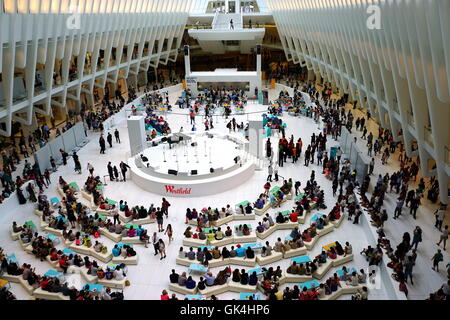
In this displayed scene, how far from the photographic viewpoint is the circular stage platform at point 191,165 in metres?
18.1

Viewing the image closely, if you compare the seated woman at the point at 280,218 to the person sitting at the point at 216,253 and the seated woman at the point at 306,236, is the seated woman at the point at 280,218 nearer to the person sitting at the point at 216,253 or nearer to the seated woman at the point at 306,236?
the seated woman at the point at 306,236

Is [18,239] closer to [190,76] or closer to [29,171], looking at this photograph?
[29,171]

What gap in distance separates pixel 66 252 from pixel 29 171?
6.98 metres

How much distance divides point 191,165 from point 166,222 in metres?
4.37

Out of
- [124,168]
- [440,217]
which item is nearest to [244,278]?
[440,217]

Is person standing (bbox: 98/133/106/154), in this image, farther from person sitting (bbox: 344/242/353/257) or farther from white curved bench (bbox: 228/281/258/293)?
person sitting (bbox: 344/242/353/257)

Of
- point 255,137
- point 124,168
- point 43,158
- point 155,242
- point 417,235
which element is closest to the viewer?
point 417,235

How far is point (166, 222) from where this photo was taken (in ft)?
52.6

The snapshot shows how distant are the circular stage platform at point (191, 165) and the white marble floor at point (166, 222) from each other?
0.43 m

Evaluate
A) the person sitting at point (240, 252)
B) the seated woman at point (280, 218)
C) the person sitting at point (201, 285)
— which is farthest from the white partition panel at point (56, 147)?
the seated woman at point (280, 218)

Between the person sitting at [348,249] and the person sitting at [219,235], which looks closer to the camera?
the person sitting at [348,249]

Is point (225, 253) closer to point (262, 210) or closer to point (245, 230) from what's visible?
point (245, 230)
